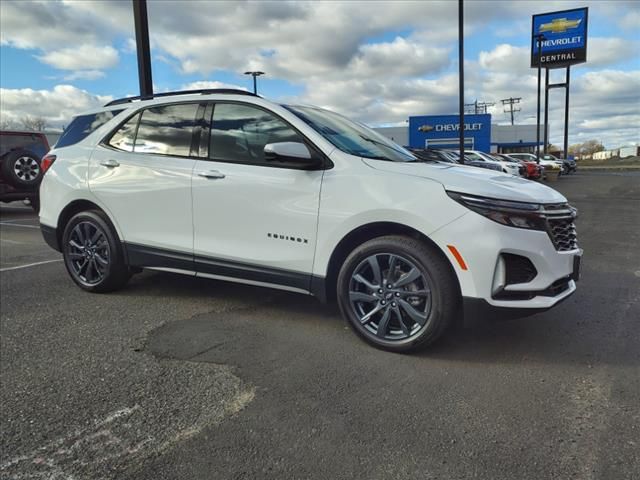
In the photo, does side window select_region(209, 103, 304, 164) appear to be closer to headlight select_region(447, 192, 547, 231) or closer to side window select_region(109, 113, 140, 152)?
side window select_region(109, 113, 140, 152)

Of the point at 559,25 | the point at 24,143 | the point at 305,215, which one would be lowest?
the point at 305,215

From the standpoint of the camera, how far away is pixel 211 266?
14.1 feet

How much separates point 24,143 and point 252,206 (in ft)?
32.6

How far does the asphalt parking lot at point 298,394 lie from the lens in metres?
2.37

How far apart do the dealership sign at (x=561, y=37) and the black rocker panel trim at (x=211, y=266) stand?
5529 cm

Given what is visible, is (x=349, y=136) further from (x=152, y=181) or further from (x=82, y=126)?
(x=82, y=126)

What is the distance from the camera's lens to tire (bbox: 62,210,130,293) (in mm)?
4860

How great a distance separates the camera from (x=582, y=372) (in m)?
3.29

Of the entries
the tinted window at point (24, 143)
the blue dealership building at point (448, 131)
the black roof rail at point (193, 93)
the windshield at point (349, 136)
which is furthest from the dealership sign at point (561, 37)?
the black roof rail at point (193, 93)

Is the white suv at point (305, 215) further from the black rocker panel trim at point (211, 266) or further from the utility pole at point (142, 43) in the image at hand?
→ the utility pole at point (142, 43)

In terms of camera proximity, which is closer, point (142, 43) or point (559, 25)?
point (142, 43)

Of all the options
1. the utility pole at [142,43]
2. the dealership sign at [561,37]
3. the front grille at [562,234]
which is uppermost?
the dealership sign at [561,37]

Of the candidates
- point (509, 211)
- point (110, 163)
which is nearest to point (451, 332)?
point (509, 211)

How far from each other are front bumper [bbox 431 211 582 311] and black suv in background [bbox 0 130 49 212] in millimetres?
9939
